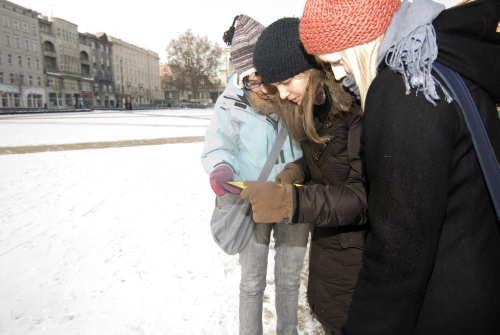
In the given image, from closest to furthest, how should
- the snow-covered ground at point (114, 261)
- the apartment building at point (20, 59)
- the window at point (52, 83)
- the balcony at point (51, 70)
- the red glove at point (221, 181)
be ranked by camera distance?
the red glove at point (221, 181)
the snow-covered ground at point (114, 261)
the apartment building at point (20, 59)
the balcony at point (51, 70)
the window at point (52, 83)

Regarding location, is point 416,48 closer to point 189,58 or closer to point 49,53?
point 189,58

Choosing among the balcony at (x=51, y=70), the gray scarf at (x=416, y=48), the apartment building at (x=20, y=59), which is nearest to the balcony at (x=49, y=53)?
the apartment building at (x=20, y=59)

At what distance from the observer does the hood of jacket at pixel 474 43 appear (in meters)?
0.67

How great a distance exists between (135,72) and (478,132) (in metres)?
72.6

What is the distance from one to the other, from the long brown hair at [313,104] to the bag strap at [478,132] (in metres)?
0.43

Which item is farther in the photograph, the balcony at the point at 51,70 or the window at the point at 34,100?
the balcony at the point at 51,70

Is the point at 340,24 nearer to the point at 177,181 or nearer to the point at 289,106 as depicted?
the point at 289,106

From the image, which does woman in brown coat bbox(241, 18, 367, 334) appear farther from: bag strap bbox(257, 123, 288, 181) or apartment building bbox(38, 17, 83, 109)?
apartment building bbox(38, 17, 83, 109)

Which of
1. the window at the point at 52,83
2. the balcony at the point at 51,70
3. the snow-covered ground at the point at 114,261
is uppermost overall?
the balcony at the point at 51,70

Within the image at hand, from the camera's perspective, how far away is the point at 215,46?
45.9 metres

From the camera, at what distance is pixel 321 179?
1362 millimetres

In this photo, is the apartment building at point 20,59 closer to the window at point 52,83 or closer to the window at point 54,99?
the window at point 52,83

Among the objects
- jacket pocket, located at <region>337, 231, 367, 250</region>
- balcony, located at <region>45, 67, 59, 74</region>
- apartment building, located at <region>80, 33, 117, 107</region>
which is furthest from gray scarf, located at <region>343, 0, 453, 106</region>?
apartment building, located at <region>80, 33, 117, 107</region>

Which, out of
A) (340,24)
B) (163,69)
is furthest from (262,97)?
(163,69)
